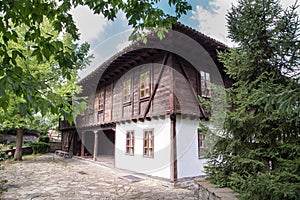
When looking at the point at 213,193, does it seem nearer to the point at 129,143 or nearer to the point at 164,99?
the point at 164,99

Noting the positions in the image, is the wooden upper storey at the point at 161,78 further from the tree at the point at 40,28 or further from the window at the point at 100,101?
the tree at the point at 40,28

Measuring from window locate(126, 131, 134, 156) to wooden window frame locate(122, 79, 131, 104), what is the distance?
1.40 m

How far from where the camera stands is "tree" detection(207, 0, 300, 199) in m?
2.54

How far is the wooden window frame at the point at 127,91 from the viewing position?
9086 millimetres

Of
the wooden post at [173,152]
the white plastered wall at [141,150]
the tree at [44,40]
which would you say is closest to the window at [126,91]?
the white plastered wall at [141,150]

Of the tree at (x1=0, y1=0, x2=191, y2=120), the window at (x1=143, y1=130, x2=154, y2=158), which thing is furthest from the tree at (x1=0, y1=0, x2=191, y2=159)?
the window at (x1=143, y1=130, x2=154, y2=158)

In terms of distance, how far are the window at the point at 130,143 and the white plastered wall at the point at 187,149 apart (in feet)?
8.04

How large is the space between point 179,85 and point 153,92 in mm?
1011

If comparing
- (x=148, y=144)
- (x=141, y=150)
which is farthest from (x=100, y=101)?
(x=148, y=144)

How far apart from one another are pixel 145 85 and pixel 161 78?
→ 0.99 metres

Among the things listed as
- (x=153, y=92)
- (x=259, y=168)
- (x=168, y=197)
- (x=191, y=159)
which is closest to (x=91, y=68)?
(x=153, y=92)

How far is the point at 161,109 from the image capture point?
23.1ft

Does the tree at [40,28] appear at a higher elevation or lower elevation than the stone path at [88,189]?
higher

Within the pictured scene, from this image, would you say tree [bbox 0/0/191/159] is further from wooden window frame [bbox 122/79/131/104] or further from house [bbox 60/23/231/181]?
wooden window frame [bbox 122/79/131/104]
